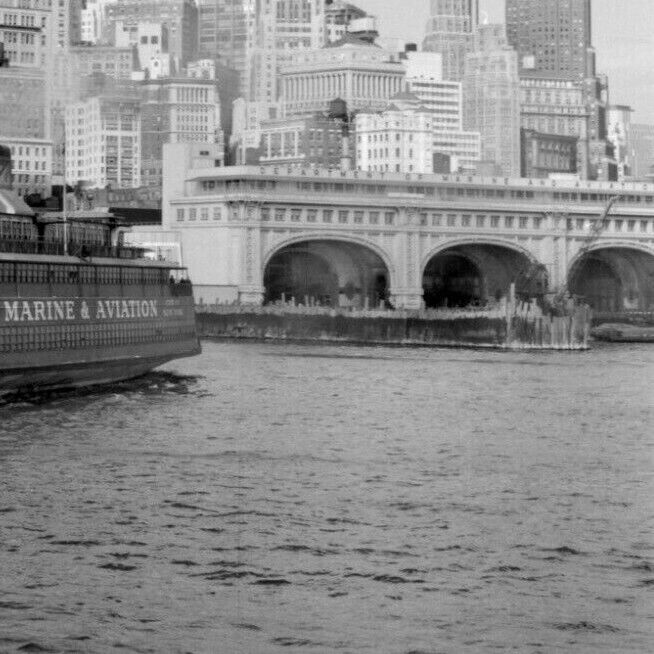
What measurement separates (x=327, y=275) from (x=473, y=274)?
1236 centimetres

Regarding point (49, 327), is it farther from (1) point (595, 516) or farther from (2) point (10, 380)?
(1) point (595, 516)

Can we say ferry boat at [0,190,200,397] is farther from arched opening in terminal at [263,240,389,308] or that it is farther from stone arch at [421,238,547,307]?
stone arch at [421,238,547,307]

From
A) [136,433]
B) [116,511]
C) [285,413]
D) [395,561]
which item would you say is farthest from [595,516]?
[285,413]

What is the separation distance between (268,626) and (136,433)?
23.1 m

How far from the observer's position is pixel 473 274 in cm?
16238

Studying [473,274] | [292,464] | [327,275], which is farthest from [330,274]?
[292,464]

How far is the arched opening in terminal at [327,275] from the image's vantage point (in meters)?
154

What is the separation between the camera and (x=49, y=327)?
2477 inches

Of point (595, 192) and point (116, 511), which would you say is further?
point (595, 192)

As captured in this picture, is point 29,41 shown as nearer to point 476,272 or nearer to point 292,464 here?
point 476,272

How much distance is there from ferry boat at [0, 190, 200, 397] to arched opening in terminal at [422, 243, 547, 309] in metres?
80.8

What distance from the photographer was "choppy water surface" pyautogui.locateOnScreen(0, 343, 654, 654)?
2831cm

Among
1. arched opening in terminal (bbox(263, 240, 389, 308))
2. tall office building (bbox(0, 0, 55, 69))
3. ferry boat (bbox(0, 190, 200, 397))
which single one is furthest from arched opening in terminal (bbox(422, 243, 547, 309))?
ferry boat (bbox(0, 190, 200, 397))

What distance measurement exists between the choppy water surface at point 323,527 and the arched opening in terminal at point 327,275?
91.9m
